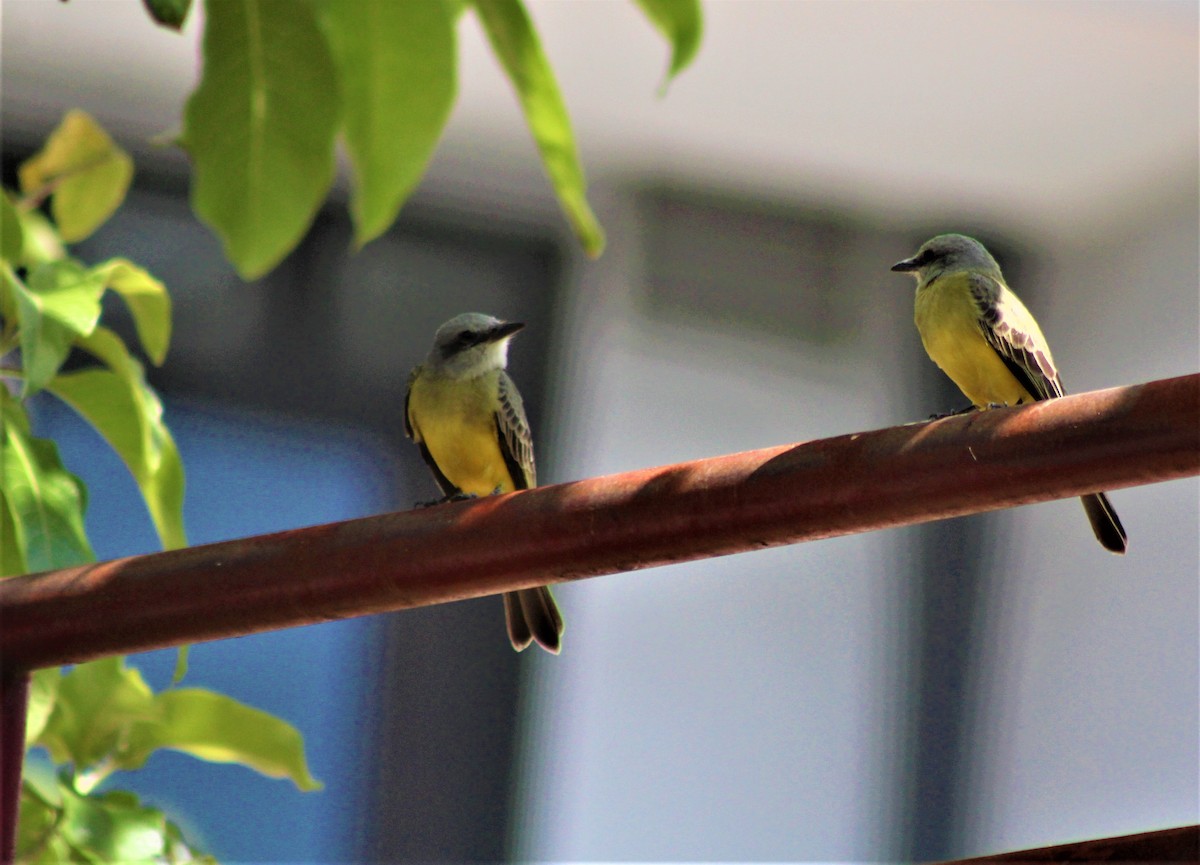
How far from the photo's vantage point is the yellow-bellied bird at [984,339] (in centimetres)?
299

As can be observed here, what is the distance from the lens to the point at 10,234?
1645mm

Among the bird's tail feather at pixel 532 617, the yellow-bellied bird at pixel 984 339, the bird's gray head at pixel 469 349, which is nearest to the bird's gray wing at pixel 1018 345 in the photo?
the yellow-bellied bird at pixel 984 339

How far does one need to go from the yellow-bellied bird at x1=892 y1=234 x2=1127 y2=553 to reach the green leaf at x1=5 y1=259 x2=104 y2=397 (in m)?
1.85

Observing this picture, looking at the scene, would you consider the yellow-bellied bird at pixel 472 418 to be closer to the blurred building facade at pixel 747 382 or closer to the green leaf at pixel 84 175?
the green leaf at pixel 84 175

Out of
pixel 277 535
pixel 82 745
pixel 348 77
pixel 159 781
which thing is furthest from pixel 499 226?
pixel 348 77

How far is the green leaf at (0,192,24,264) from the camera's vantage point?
162cm

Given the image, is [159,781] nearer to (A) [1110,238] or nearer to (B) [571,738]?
(B) [571,738]

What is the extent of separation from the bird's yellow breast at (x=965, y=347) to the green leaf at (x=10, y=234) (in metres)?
1.94

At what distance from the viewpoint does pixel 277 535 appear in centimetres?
122

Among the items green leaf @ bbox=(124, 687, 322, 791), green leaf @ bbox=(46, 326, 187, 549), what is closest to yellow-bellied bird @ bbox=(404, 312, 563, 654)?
green leaf @ bbox=(124, 687, 322, 791)

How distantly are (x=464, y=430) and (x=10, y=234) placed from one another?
6.32 ft

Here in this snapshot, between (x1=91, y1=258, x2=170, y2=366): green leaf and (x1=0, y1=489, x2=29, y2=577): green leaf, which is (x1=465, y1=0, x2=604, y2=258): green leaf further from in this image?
(x1=91, y1=258, x2=170, y2=366): green leaf

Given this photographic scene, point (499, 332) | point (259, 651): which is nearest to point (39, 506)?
point (499, 332)

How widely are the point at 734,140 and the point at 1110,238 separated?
1.99 meters
